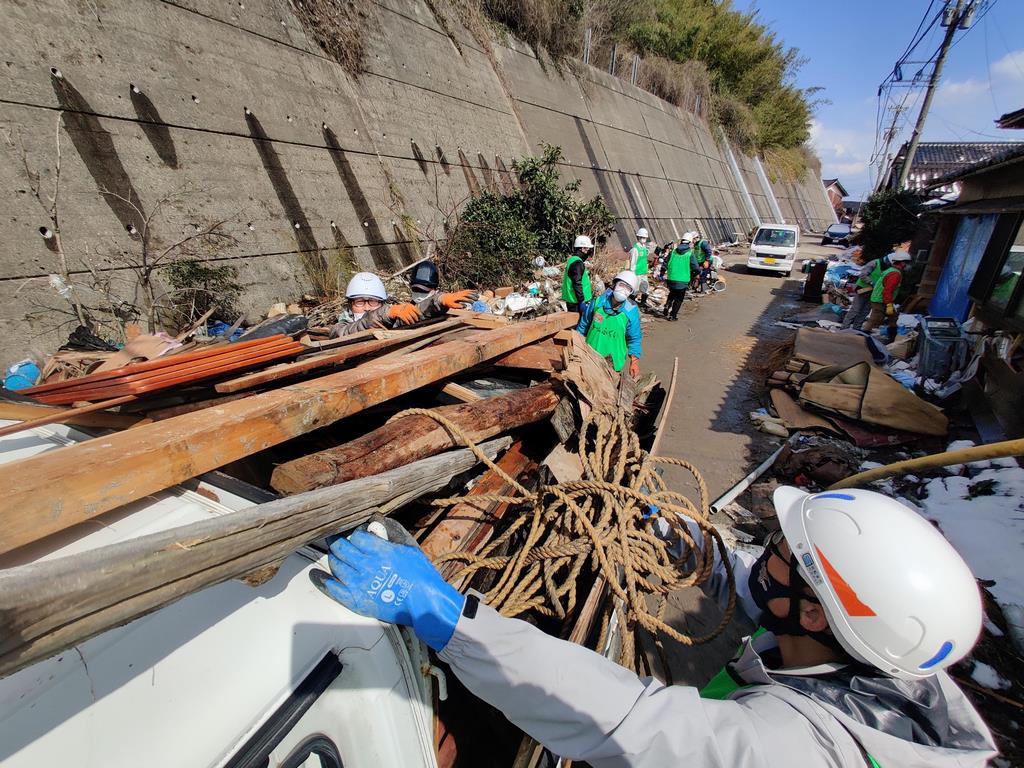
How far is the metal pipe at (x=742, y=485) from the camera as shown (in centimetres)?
388

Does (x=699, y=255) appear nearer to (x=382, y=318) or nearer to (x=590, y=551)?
(x=382, y=318)

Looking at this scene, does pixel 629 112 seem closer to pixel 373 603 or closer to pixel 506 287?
pixel 506 287

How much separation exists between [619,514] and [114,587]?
160cm

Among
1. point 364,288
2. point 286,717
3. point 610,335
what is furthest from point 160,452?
point 610,335

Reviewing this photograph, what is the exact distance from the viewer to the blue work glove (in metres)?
1.18

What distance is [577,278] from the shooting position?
6.57 metres

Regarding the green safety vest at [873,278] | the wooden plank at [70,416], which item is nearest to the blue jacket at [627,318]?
the wooden plank at [70,416]

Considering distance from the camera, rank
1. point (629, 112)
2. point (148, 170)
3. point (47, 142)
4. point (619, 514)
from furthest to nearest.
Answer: point (629, 112)
point (148, 170)
point (47, 142)
point (619, 514)

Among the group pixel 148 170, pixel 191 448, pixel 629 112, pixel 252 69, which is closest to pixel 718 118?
pixel 629 112

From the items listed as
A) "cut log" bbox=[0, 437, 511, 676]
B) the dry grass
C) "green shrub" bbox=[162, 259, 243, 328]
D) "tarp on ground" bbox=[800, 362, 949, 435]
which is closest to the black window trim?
"cut log" bbox=[0, 437, 511, 676]

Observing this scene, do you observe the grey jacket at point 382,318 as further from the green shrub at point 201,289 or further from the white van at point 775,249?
the white van at point 775,249

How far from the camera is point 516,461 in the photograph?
96.2 inches

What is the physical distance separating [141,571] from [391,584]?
61 centimetres

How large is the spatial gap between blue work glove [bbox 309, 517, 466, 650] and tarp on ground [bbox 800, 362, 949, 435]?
211 inches
